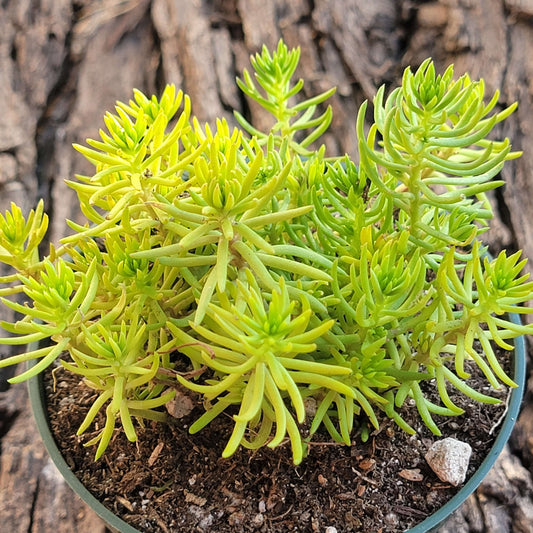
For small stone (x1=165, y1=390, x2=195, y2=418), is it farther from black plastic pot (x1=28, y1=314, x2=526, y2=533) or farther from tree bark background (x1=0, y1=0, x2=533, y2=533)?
tree bark background (x1=0, y1=0, x2=533, y2=533)

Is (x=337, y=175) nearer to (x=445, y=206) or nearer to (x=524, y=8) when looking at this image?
(x=445, y=206)

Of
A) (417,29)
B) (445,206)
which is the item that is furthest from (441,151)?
(417,29)

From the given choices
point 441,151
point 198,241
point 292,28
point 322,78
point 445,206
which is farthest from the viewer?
point 292,28

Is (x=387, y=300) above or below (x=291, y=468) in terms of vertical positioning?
above

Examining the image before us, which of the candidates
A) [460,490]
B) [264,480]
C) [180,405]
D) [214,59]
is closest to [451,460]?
[460,490]

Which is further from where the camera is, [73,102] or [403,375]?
[73,102]

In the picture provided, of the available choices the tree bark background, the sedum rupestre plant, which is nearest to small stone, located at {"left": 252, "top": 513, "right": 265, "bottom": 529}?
the sedum rupestre plant
